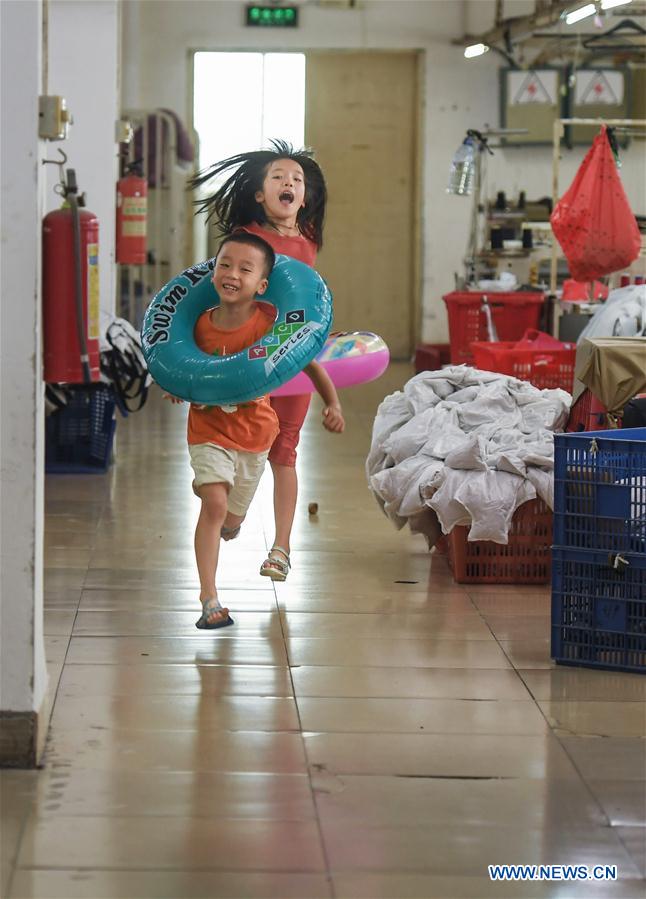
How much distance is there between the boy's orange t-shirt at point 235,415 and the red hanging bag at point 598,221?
11.5ft

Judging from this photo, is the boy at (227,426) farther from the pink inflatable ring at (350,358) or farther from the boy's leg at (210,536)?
the pink inflatable ring at (350,358)

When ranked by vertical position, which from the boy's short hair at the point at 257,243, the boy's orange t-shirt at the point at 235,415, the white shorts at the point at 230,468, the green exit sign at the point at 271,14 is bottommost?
the white shorts at the point at 230,468

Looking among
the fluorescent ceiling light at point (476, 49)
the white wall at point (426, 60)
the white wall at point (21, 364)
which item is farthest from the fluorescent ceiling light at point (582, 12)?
the white wall at point (21, 364)

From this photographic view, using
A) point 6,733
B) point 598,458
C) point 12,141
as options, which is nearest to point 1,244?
point 12,141

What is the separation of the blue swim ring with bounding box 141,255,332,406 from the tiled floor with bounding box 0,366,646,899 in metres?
0.72

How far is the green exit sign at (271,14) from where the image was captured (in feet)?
41.3

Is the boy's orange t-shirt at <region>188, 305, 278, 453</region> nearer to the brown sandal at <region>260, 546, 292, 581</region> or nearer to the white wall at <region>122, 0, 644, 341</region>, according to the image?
the brown sandal at <region>260, 546, 292, 581</region>

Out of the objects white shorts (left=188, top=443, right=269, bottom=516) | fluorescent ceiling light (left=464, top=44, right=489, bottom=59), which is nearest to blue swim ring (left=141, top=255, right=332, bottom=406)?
white shorts (left=188, top=443, right=269, bottom=516)

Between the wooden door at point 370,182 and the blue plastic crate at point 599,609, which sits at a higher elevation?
the wooden door at point 370,182

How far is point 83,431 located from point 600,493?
12.1ft

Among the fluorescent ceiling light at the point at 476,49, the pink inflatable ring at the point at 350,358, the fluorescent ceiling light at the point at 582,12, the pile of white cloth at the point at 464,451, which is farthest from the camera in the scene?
the fluorescent ceiling light at the point at 476,49

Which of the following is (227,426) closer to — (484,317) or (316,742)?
(316,742)

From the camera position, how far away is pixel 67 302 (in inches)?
116

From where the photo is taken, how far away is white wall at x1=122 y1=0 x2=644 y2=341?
12656mm
